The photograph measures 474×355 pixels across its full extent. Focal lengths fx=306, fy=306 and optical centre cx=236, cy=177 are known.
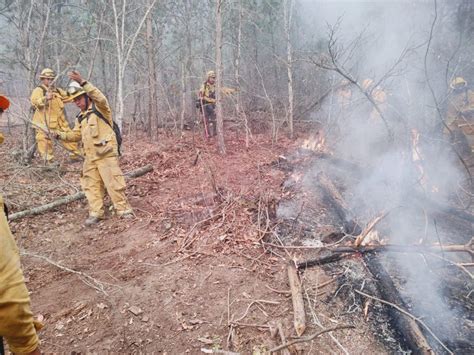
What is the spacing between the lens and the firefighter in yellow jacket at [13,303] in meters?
1.76

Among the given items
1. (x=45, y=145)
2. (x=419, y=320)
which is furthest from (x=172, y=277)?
(x=45, y=145)

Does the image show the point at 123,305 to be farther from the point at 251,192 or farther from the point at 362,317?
the point at 251,192

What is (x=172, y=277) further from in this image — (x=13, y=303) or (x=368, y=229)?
(x=368, y=229)

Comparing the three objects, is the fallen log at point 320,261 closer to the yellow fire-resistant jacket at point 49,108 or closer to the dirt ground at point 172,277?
the dirt ground at point 172,277

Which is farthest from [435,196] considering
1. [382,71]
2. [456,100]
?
[382,71]

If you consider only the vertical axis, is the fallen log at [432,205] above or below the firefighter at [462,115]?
below

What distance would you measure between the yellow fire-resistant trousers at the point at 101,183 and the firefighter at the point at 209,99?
16.8 ft

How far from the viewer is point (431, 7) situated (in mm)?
9547

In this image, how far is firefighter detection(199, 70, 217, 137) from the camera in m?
10.4

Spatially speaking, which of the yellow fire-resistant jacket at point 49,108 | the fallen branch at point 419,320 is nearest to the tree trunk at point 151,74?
the yellow fire-resistant jacket at point 49,108

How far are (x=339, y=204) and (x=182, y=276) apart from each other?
319cm

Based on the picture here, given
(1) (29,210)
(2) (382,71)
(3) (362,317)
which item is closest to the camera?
(3) (362,317)

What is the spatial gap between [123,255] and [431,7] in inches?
444

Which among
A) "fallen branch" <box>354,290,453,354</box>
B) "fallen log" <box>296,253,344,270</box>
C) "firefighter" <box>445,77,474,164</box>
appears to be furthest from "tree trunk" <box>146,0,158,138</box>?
"fallen branch" <box>354,290,453,354</box>
